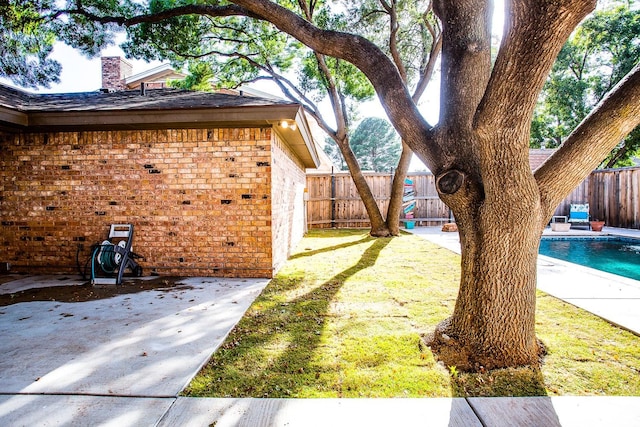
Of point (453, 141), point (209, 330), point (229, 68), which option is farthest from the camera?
point (229, 68)

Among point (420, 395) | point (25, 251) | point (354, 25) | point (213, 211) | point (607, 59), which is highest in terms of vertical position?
point (607, 59)

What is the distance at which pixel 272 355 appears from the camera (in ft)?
8.45

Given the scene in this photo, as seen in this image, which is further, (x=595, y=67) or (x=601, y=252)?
(x=595, y=67)

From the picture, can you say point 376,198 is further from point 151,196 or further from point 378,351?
point 378,351

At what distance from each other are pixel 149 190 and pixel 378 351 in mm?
4285

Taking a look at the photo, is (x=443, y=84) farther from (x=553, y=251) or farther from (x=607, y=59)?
(x=607, y=59)

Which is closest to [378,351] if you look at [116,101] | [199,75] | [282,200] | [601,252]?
[282,200]

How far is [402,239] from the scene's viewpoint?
933 cm

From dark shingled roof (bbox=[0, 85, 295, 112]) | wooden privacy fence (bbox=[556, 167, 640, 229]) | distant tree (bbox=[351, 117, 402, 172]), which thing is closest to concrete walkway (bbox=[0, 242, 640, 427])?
dark shingled roof (bbox=[0, 85, 295, 112])

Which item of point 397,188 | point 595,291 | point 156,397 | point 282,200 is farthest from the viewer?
point 397,188

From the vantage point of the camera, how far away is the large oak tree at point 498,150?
207 centimetres

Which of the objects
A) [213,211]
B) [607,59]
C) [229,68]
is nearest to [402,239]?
[213,211]

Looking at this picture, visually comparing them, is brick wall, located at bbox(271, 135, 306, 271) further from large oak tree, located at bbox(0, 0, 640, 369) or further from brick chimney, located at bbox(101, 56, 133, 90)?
brick chimney, located at bbox(101, 56, 133, 90)

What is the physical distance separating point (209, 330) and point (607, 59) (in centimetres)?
2019
